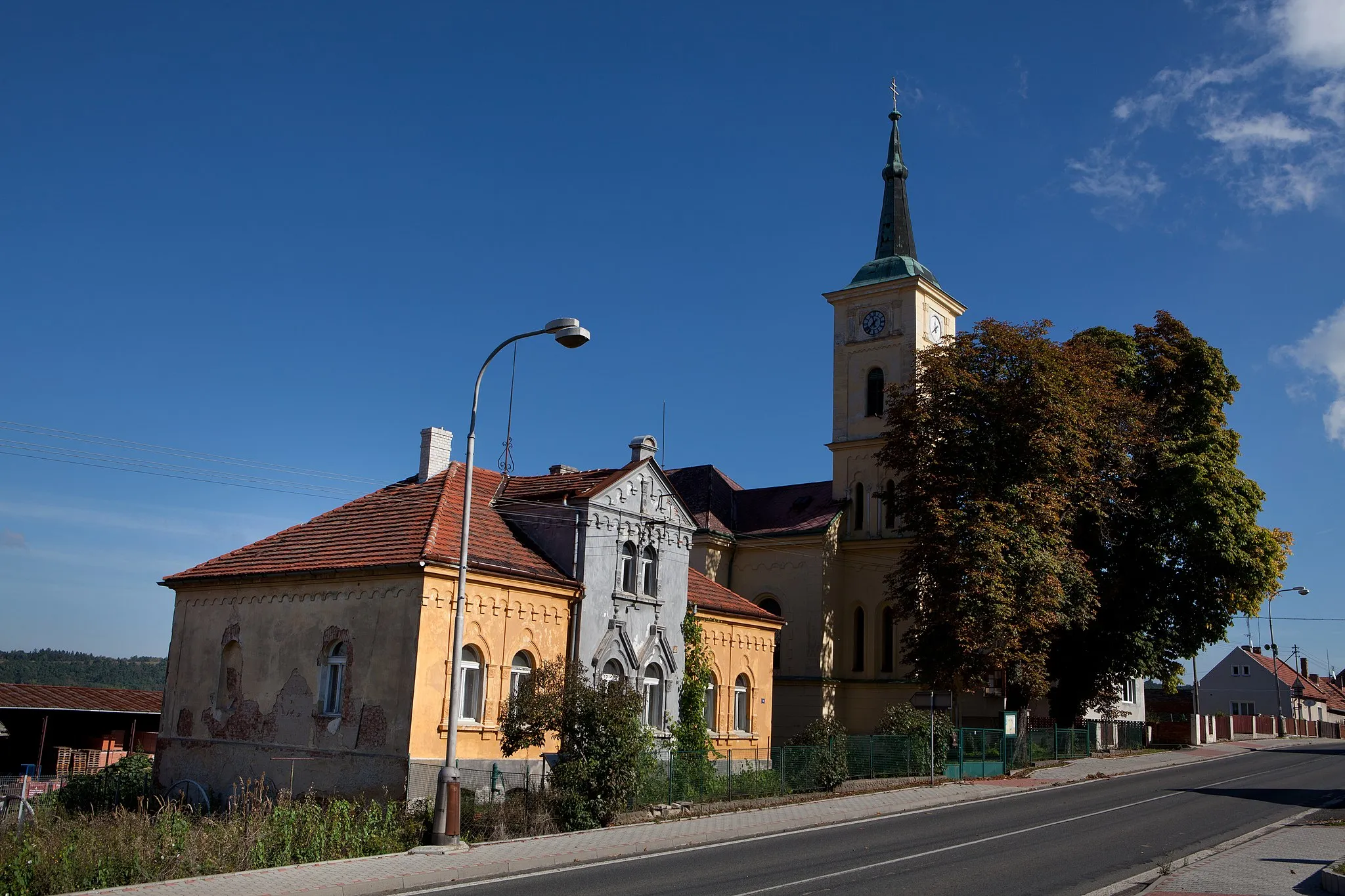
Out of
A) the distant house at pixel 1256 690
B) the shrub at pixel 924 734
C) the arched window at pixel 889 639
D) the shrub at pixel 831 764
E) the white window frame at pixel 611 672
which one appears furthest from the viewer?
the distant house at pixel 1256 690

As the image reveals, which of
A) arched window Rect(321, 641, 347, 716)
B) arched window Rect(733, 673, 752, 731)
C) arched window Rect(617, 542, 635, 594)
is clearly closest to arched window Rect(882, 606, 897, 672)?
arched window Rect(733, 673, 752, 731)

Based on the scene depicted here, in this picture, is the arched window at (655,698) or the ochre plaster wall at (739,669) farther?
the ochre plaster wall at (739,669)

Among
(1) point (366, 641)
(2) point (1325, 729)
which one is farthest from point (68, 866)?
(2) point (1325, 729)

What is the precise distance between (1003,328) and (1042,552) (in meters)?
9.02

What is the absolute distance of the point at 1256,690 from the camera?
321 ft

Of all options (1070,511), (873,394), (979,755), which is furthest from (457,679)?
(873,394)

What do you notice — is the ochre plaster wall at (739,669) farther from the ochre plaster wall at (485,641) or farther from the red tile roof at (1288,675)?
the red tile roof at (1288,675)

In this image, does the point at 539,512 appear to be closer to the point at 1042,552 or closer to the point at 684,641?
the point at 684,641

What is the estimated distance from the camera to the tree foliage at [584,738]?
20.3m

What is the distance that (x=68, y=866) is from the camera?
43.7 feet

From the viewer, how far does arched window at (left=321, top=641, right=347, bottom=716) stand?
24328mm

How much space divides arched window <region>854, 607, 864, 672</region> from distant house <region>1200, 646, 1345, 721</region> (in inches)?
2537

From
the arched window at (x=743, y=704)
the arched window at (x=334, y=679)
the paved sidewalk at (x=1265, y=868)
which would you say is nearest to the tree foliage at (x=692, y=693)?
the arched window at (x=743, y=704)

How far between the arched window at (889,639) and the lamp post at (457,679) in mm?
28621
